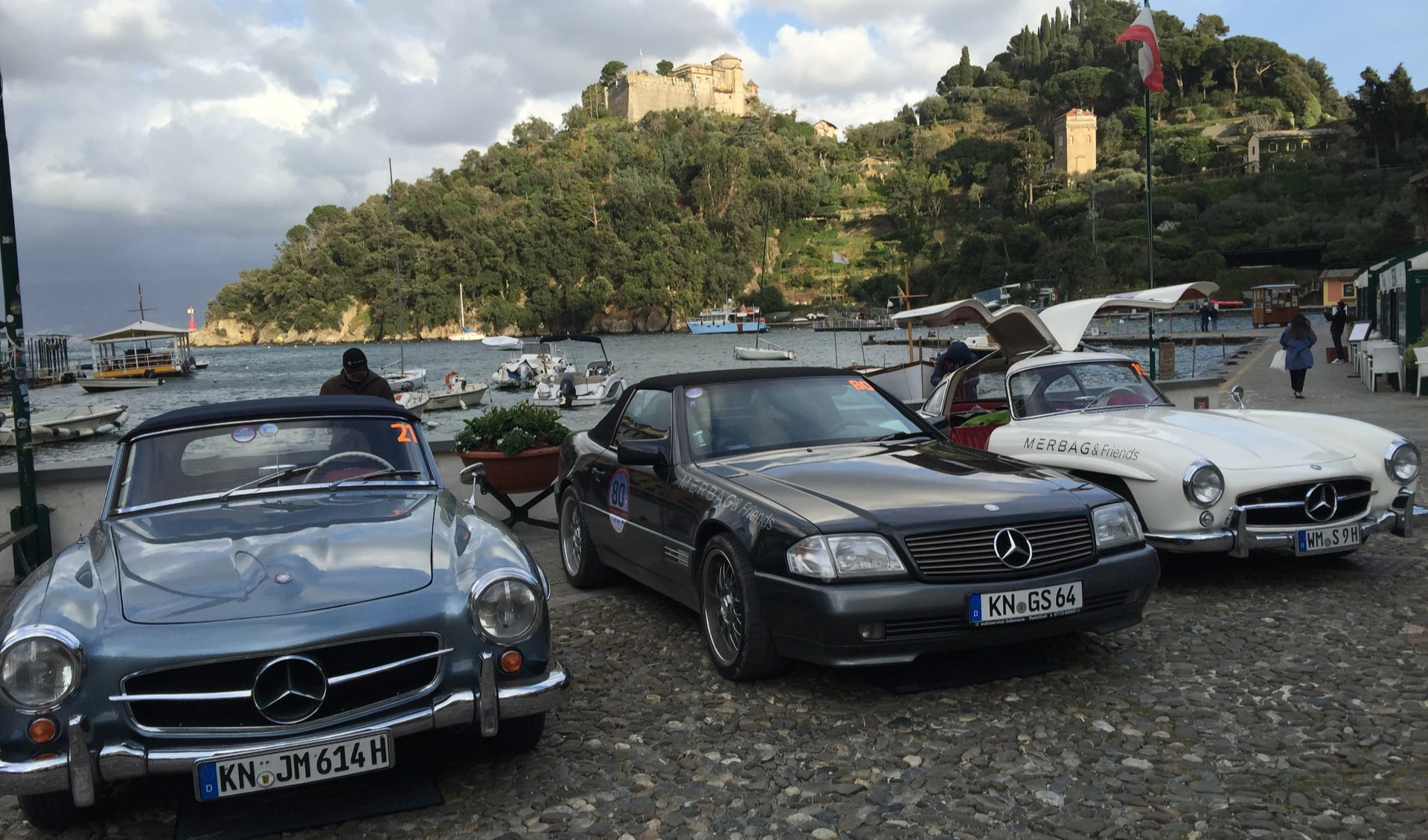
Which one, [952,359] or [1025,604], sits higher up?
[952,359]

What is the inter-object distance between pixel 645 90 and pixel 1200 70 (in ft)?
294

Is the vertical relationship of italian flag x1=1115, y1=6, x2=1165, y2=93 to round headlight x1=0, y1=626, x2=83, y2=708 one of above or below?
above

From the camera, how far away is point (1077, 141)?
5866 inches

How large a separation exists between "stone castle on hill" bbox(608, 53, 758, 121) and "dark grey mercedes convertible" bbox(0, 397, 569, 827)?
593 feet

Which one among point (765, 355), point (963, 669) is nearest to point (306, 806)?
point (963, 669)

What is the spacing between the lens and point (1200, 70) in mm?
158625

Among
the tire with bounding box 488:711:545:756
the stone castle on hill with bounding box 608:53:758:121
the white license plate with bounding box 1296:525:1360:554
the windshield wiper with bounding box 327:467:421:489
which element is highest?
the stone castle on hill with bounding box 608:53:758:121

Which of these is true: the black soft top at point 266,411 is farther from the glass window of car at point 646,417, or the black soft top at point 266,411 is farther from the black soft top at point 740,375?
the black soft top at point 740,375

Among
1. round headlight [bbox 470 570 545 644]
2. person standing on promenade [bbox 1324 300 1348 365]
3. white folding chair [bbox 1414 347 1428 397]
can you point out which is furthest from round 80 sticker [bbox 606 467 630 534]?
person standing on promenade [bbox 1324 300 1348 365]

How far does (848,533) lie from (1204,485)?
2806 mm

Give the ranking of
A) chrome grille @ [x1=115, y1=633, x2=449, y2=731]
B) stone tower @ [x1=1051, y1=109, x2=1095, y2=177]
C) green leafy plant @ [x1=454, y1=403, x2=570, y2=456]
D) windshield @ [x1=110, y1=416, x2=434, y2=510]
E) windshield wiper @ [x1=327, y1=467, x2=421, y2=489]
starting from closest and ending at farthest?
chrome grille @ [x1=115, y1=633, x2=449, y2=731], windshield @ [x1=110, y1=416, x2=434, y2=510], windshield wiper @ [x1=327, y1=467, x2=421, y2=489], green leafy plant @ [x1=454, y1=403, x2=570, y2=456], stone tower @ [x1=1051, y1=109, x2=1095, y2=177]

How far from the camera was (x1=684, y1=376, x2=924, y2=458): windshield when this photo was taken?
5.61m

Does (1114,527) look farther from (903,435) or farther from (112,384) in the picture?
(112,384)

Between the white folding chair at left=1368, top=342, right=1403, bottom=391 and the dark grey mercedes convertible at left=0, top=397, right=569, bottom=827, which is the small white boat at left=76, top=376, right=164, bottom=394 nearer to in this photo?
the white folding chair at left=1368, top=342, right=1403, bottom=391
